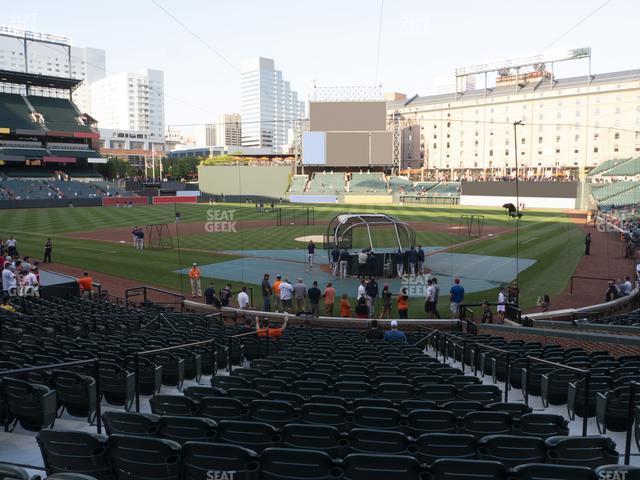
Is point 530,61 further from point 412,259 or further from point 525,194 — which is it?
point 412,259

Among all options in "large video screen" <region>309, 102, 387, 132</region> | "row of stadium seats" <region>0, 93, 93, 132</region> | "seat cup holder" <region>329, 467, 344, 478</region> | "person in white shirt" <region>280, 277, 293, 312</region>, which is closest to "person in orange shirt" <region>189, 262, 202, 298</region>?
"person in white shirt" <region>280, 277, 293, 312</region>

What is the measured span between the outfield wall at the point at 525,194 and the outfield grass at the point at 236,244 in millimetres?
11629

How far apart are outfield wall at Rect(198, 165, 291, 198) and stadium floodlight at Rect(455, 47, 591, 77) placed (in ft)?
154

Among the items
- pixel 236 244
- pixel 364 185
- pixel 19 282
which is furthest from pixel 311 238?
pixel 364 185

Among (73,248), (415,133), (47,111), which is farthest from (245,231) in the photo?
(415,133)

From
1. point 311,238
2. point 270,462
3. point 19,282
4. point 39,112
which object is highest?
point 39,112

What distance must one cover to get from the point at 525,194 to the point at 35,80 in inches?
3356

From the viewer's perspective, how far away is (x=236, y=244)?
37.9 meters

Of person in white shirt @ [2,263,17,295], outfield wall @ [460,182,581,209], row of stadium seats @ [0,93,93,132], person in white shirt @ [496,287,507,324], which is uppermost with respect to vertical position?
row of stadium seats @ [0,93,93,132]

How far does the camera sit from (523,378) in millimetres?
8727

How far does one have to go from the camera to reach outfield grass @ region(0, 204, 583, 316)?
27467 mm

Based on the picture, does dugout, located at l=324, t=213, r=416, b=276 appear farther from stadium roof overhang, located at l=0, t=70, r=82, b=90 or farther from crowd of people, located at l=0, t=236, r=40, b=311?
stadium roof overhang, located at l=0, t=70, r=82, b=90

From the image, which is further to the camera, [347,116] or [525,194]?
[347,116]

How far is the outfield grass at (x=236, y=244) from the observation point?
2747 centimetres
